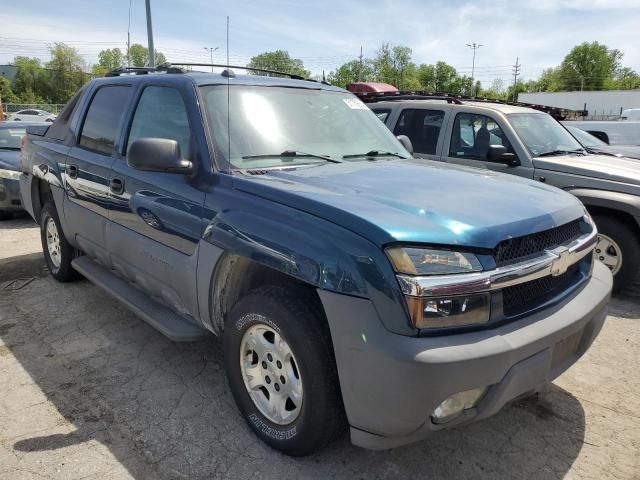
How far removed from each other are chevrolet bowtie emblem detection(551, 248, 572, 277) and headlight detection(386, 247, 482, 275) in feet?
1.77

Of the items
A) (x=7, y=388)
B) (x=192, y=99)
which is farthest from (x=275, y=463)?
(x=192, y=99)

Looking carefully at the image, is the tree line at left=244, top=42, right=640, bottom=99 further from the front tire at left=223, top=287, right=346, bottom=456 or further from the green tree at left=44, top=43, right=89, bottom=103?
the front tire at left=223, top=287, right=346, bottom=456

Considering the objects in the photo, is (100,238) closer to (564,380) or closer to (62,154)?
(62,154)

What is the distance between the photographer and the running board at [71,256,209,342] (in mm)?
3096

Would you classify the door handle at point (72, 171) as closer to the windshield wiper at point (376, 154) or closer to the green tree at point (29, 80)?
the windshield wiper at point (376, 154)

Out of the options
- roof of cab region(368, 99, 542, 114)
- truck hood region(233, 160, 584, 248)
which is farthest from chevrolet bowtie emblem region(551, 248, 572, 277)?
roof of cab region(368, 99, 542, 114)

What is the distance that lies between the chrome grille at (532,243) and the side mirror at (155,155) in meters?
1.72

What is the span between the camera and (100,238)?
3.95 metres

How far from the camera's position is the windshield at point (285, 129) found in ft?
9.85

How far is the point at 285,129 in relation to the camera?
322cm

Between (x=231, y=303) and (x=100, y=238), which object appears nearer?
(x=231, y=303)

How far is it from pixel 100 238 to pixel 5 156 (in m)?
5.84

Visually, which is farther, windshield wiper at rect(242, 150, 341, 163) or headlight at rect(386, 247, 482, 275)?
windshield wiper at rect(242, 150, 341, 163)

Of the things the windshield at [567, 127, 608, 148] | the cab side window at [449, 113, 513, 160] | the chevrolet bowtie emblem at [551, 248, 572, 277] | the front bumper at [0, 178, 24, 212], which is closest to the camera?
the chevrolet bowtie emblem at [551, 248, 572, 277]
